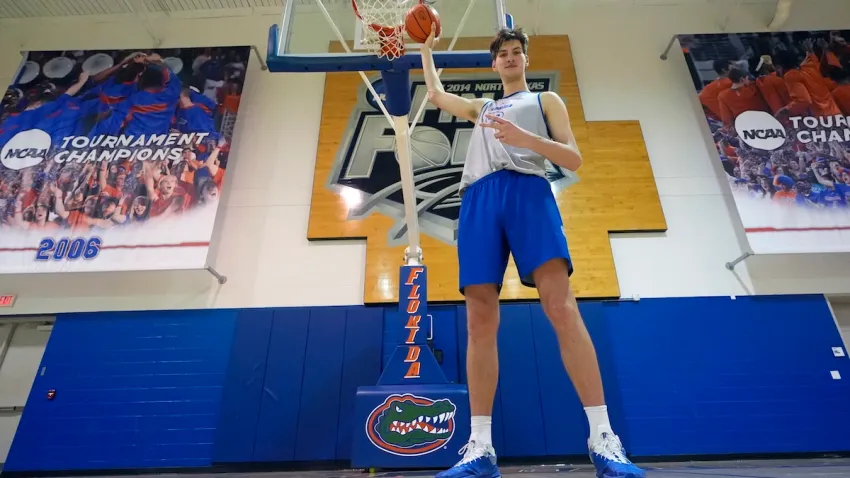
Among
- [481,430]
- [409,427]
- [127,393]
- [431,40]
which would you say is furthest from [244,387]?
[431,40]

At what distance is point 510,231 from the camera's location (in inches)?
65.4

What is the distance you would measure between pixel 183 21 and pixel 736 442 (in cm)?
798

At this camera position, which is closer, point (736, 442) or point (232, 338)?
point (736, 442)

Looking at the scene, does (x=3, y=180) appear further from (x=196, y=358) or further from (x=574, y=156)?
(x=574, y=156)

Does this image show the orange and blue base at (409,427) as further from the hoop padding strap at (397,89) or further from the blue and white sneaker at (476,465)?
the hoop padding strap at (397,89)

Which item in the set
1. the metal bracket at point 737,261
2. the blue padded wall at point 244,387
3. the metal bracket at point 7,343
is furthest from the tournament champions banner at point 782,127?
the metal bracket at point 7,343

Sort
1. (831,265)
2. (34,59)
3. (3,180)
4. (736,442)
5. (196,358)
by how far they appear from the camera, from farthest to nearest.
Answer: (34,59) → (3,180) → (831,265) → (196,358) → (736,442)

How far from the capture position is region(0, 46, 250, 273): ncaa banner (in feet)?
15.7

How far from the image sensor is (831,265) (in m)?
4.85

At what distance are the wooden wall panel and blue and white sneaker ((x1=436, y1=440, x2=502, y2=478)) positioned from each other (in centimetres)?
312

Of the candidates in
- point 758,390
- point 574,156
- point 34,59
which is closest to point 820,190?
point 758,390

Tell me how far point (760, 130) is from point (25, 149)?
26.3ft

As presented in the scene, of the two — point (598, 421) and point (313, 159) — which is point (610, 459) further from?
point (313, 159)

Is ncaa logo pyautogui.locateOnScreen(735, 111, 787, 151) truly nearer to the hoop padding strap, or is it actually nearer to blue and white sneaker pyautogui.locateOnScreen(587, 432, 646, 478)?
the hoop padding strap
